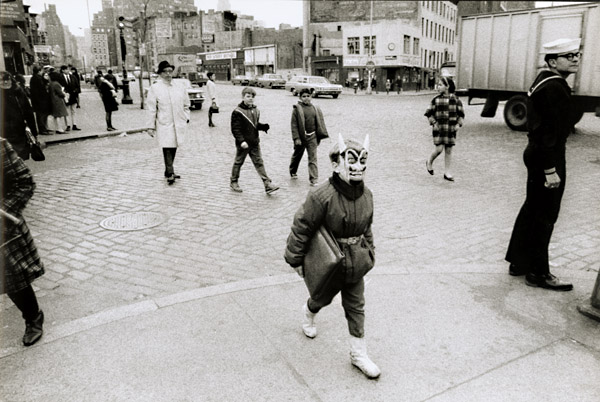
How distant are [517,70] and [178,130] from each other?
1177cm

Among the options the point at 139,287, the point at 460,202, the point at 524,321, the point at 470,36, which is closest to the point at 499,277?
the point at 524,321

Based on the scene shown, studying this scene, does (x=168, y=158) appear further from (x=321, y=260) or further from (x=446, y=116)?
(x=321, y=260)

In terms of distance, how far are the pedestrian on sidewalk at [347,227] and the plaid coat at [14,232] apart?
1.92 meters

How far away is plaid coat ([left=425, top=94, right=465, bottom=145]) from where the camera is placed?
8773mm

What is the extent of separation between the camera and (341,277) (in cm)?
319

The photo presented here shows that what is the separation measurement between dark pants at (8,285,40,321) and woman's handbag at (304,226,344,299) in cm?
211

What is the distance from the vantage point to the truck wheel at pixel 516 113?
1572 centimetres

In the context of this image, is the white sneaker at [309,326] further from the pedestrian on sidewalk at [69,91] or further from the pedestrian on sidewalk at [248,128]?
the pedestrian on sidewalk at [69,91]

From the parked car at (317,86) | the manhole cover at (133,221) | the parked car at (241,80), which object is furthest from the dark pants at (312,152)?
the parked car at (241,80)

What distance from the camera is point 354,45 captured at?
185 ft

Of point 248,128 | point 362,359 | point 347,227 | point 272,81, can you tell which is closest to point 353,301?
point 362,359

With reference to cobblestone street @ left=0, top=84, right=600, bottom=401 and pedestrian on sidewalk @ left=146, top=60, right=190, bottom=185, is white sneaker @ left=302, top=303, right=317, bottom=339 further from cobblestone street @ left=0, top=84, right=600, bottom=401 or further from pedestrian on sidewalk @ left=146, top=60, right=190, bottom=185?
pedestrian on sidewalk @ left=146, top=60, right=190, bottom=185

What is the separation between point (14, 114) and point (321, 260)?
6.88 metres

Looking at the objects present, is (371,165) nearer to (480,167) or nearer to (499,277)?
(480,167)
